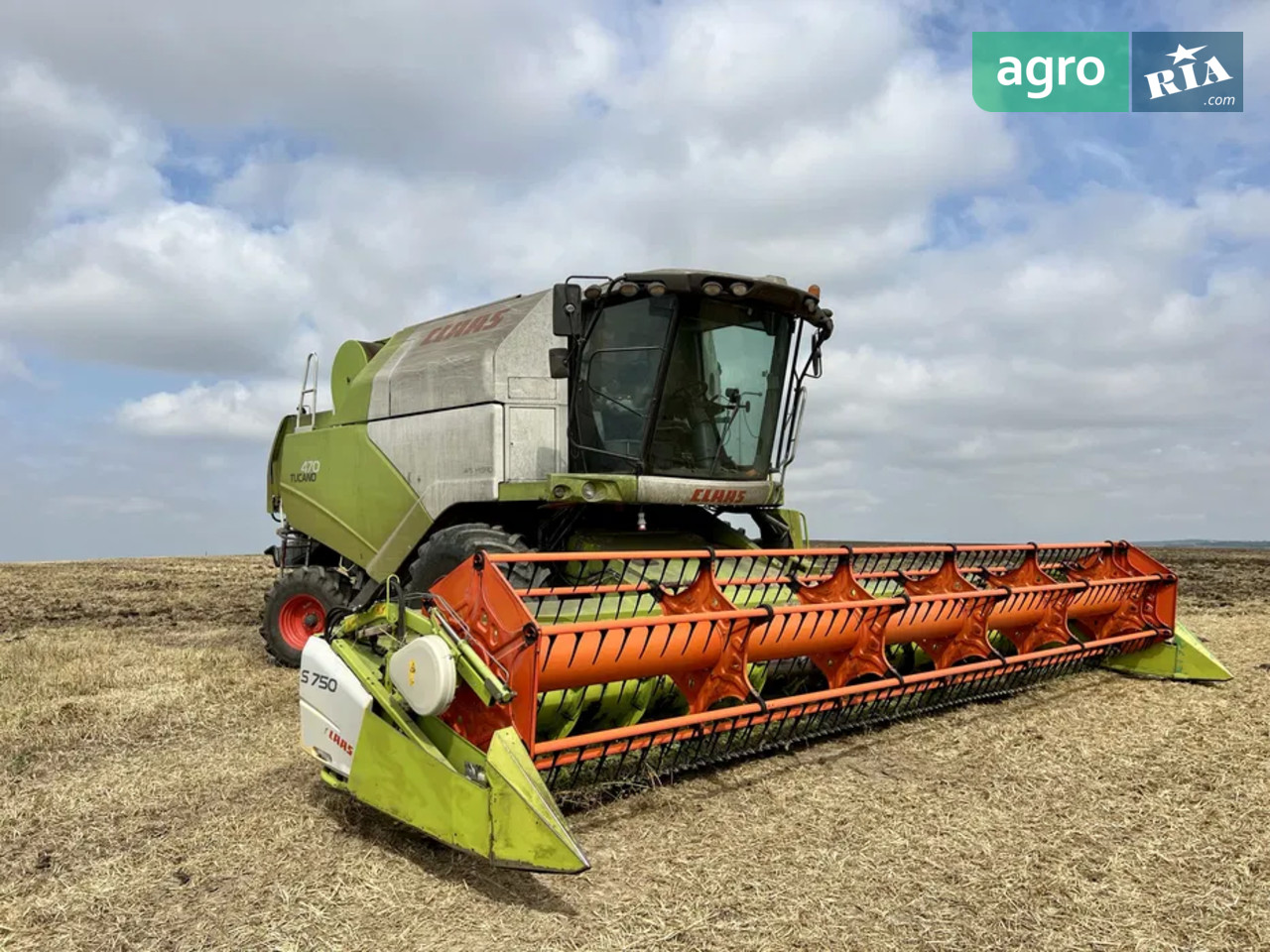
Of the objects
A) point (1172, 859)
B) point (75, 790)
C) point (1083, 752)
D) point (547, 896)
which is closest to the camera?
point (547, 896)

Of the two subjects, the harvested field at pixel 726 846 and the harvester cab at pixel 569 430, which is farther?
the harvester cab at pixel 569 430

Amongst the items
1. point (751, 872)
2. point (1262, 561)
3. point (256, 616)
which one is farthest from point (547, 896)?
point (1262, 561)

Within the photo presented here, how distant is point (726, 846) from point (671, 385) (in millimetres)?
2935

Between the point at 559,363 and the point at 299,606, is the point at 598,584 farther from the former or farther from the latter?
the point at 299,606

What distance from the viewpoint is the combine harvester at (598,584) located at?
10.7ft

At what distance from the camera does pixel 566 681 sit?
3.37 m

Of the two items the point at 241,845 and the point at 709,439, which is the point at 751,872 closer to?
the point at 241,845

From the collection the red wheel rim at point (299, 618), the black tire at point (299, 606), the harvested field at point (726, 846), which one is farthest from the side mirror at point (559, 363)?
the red wheel rim at point (299, 618)

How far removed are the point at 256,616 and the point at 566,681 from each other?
8.49 metres

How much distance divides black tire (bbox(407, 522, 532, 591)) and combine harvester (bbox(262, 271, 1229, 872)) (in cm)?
2

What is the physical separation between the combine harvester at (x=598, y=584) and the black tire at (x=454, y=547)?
0.06 feet

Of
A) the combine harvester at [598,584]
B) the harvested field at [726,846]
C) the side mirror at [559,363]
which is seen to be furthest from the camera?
the side mirror at [559,363]

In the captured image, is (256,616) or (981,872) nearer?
(981,872)

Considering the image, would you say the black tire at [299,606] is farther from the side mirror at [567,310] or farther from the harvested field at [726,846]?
the side mirror at [567,310]
